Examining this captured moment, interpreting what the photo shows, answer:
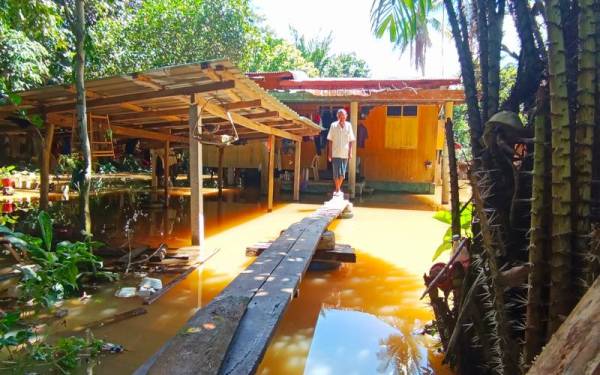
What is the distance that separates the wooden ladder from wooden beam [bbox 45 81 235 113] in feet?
1.30

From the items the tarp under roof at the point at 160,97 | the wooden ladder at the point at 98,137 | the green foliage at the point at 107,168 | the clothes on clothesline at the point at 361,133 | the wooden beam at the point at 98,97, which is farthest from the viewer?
the green foliage at the point at 107,168

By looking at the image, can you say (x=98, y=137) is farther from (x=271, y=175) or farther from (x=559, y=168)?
(x=559, y=168)

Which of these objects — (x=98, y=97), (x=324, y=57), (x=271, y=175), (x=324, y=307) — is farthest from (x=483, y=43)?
(x=324, y=57)

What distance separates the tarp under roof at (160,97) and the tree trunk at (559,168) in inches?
148

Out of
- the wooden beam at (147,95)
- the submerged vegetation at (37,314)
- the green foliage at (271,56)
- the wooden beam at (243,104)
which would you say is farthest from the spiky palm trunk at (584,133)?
the green foliage at (271,56)

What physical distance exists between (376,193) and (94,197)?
8802 mm

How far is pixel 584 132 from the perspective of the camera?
1.50 metres

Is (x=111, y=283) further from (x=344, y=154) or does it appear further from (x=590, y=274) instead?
(x=344, y=154)

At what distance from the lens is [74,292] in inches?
156

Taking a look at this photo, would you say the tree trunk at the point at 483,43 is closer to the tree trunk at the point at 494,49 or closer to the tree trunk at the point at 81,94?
the tree trunk at the point at 494,49

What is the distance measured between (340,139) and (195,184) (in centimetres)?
405

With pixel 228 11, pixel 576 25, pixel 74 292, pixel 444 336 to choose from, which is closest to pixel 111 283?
pixel 74 292

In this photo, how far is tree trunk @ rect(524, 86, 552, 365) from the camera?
5.21ft

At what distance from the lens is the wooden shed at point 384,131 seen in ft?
42.4
